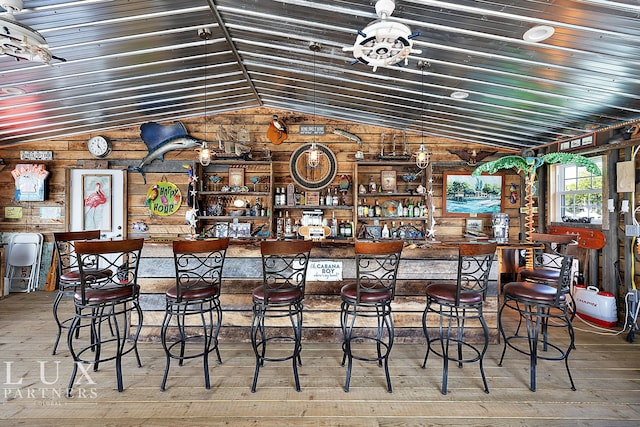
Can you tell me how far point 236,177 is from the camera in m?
5.29

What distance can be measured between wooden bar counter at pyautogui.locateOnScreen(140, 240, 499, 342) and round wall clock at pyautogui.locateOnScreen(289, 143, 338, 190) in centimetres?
242

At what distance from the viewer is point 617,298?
3.74 meters

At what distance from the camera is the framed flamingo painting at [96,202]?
530 cm

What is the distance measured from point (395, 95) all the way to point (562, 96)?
6.03 ft

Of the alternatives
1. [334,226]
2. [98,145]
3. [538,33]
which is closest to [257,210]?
[334,226]

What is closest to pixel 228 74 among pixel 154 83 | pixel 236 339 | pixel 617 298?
pixel 154 83

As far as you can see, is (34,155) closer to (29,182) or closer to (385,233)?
(29,182)

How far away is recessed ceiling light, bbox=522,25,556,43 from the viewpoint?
228 cm

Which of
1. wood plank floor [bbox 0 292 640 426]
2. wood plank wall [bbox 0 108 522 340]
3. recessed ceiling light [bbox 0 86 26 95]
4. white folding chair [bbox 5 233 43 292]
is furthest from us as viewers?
wood plank wall [bbox 0 108 522 340]

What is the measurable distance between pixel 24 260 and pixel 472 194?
7.93 m

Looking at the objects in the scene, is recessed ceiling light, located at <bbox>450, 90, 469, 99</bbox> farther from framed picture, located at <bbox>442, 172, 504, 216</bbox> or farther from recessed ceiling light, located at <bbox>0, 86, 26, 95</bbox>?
recessed ceiling light, located at <bbox>0, 86, 26, 95</bbox>

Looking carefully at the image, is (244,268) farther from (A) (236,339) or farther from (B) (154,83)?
(B) (154,83)

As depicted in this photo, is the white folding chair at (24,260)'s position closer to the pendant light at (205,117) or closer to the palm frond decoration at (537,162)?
the pendant light at (205,117)

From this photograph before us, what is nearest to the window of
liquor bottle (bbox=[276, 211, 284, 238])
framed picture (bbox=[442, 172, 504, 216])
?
framed picture (bbox=[442, 172, 504, 216])
